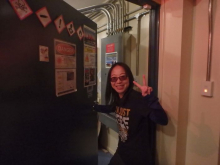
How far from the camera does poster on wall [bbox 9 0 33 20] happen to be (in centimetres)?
57

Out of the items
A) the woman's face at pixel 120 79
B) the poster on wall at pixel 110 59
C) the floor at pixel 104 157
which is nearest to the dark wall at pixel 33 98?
the woman's face at pixel 120 79

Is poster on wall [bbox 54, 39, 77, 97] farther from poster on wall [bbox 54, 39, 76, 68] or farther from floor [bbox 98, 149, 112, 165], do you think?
floor [bbox 98, 149, 112, 165]

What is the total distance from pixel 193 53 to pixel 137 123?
2.25 ft

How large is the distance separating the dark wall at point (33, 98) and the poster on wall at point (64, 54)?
0.09ft

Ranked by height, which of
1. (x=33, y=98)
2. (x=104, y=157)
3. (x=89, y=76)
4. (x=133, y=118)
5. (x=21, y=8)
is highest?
(x=21, y=8)

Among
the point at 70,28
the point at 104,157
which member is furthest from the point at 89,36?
the point at 104,157

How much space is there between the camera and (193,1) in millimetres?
969

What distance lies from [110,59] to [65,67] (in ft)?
2.76

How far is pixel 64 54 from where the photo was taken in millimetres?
842

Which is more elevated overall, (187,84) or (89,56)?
(89,56)

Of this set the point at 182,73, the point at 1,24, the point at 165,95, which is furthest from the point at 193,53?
the point at 1,24

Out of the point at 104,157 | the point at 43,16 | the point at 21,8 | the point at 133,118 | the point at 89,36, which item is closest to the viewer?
the point at 21,8

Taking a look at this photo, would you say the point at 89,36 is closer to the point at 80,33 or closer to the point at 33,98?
the point at 80,33

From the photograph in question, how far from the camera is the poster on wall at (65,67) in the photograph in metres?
0.80
